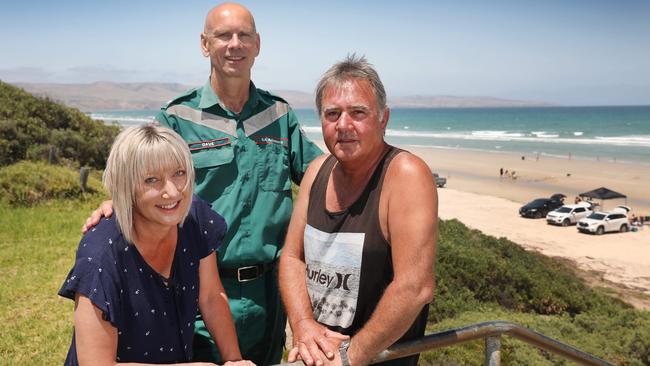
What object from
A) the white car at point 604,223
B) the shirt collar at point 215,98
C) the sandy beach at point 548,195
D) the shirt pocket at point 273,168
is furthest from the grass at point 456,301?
the white car at point 604,223

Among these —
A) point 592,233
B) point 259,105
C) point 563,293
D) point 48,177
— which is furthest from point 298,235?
point 592,233

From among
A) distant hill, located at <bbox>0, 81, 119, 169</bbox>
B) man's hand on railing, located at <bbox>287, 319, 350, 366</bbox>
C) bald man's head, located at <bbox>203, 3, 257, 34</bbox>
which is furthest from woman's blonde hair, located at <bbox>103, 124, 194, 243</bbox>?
distant hill, located at <bbox>0, 81, 119, 169</bbox>

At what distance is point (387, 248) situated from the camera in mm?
2146

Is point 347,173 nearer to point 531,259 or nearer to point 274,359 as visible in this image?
point 274,359

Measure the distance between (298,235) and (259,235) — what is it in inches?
20.8

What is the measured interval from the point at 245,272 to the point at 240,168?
0.55 m

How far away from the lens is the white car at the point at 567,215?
2516 cm

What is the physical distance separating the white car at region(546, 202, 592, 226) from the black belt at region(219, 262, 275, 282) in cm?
2472

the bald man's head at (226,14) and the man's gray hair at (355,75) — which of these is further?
the bald man's head at (226,14)

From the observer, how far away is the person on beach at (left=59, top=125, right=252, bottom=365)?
6.14 ft

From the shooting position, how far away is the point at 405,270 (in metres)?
2.06

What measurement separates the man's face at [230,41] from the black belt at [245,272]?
3.36 feet

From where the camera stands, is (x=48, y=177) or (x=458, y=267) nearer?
(x=458, y=267)

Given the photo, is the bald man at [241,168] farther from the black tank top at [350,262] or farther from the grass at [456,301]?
the grass at [456,301]
